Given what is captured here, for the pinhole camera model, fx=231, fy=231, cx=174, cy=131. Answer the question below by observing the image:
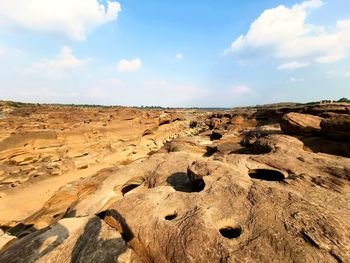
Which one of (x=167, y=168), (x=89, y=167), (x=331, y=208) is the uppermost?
(x=331, y=208)

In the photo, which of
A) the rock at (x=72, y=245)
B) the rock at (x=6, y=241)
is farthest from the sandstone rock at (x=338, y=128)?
the rock at (x=6, y=241)

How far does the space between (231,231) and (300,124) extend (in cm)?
1249

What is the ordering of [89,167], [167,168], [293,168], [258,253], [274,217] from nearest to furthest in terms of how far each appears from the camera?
1. [258,253]
2. [274,217]
3. [293,168]
4. [167,168]
5. [89,167]

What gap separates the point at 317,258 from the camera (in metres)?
4.58

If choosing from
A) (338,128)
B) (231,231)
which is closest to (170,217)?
(231,231)

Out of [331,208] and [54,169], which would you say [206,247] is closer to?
[331,208]

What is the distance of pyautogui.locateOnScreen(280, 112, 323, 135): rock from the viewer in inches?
605

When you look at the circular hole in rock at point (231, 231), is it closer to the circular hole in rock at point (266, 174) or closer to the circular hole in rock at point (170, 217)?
the circular hole in rock at point (170, 217)

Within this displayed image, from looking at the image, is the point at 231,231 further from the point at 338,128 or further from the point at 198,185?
the point at 338,128

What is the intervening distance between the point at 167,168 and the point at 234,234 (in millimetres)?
6452

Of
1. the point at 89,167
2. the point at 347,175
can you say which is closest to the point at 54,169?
the point at 89,167

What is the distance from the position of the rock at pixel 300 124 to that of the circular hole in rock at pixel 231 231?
39.2 ft

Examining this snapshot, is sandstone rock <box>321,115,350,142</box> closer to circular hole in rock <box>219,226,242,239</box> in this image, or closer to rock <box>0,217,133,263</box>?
circular hole in rock <box>219,226,242,239</box>

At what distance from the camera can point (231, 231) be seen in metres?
6.04
